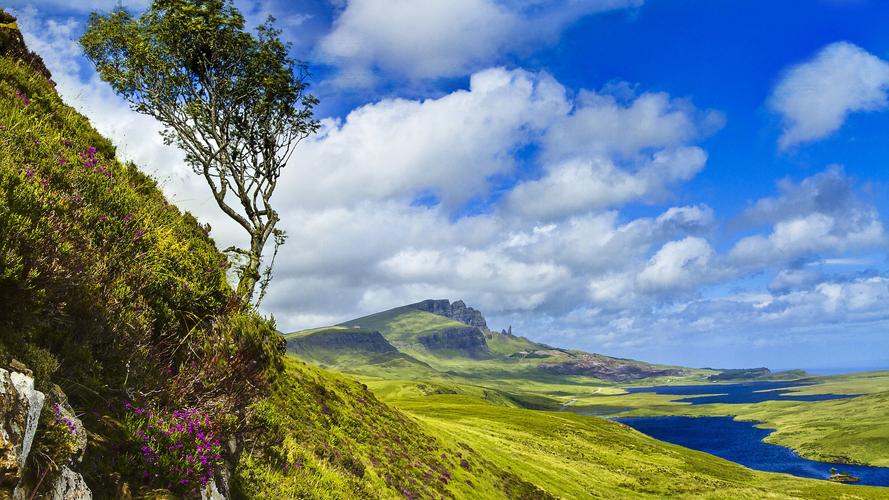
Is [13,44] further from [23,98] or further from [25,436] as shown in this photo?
[25,436]

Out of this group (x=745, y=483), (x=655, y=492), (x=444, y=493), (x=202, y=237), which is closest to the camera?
(x=202, y=237)

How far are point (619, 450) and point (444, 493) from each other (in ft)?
318

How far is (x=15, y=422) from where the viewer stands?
6930mm

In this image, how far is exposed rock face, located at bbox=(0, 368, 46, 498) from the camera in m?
6.62

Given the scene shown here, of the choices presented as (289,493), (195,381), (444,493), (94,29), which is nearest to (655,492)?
(444,493)

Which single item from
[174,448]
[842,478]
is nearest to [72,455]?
[174,448]

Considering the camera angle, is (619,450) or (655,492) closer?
(655,492)

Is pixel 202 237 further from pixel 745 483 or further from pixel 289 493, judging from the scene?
pixel 745 483

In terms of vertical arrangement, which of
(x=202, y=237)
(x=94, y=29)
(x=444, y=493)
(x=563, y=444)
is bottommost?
(x=563, y=444)

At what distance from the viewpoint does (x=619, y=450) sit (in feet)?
390

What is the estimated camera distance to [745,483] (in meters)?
106

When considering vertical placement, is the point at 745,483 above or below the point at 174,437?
below

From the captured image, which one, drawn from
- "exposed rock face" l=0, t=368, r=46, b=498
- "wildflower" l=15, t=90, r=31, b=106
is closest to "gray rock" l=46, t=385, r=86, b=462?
"exposed rock face" l=0, t=368, r=46, b=498

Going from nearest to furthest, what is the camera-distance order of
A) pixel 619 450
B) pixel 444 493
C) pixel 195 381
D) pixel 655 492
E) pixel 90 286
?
1. pixel 90 286
2. pixel 195 381
3. pixel 444 493
4. pixel 655 492
5. pixel 619 450
